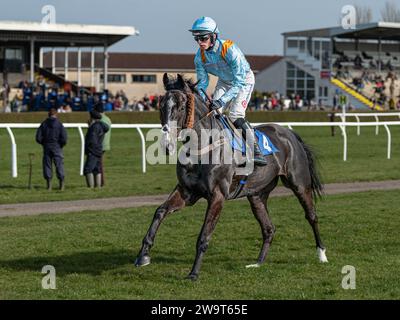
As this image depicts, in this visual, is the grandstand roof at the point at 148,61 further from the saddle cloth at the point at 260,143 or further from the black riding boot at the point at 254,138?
the black riding boot at the point at 254,138

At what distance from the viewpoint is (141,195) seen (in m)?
14.3

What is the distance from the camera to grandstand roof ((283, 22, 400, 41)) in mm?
53281

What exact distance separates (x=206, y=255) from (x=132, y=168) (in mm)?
10422

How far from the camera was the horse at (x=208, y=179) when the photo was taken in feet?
23.6

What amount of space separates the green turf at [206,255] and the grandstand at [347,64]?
4101 centimetres

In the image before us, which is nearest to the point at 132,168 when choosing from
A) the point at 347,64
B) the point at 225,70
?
the point at 225,70

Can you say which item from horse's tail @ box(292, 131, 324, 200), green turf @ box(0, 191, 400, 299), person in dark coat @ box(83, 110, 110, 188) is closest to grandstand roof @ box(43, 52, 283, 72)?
person in dark coat @ box(83, 110, 110, 188)

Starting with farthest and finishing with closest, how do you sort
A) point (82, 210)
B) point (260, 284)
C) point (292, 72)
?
point (292, 72)
point (82, 210)
point (260, 284)

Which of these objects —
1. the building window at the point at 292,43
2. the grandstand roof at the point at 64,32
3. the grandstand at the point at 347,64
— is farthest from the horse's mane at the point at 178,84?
the building window at the point at 292,43

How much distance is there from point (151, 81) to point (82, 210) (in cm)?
5999

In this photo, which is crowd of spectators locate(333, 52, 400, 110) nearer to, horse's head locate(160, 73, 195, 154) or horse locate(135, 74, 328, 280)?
horse locate(135, 74, 328, 280)

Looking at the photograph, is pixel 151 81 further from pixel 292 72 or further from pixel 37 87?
pixel 37 87

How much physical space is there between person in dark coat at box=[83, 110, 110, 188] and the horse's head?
785cm
